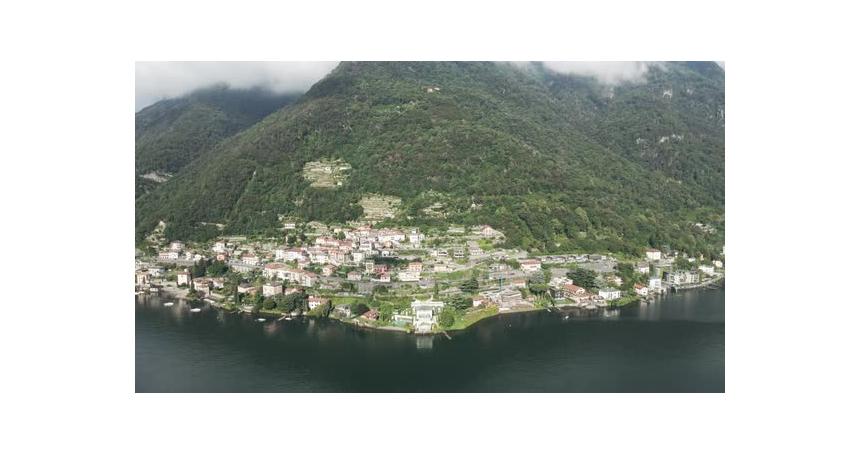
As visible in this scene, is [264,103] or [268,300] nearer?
[268,300]

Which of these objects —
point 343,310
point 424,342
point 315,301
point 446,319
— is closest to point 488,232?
point 446,319

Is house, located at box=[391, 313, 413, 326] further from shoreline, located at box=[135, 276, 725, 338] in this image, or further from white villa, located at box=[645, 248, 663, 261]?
white villa, located at box=[645, 248, 663, 261]

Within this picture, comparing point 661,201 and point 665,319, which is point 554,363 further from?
point 661,201

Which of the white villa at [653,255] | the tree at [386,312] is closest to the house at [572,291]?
the white villa at [653,255]

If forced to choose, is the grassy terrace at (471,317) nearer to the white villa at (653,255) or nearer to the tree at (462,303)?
the tree at (462,303)

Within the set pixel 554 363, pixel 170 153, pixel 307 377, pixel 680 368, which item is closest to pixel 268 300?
pixel 307 377

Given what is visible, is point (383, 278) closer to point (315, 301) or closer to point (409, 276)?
point (409, 276)
